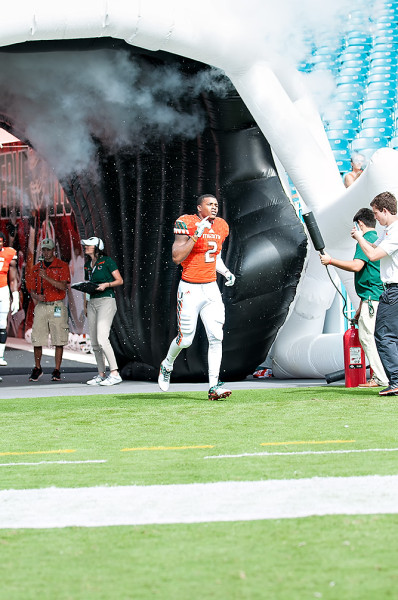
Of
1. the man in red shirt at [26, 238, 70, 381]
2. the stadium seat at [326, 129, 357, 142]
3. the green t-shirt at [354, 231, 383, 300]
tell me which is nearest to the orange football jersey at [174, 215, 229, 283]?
the green t-shirt at [354, 231, 383, 300]

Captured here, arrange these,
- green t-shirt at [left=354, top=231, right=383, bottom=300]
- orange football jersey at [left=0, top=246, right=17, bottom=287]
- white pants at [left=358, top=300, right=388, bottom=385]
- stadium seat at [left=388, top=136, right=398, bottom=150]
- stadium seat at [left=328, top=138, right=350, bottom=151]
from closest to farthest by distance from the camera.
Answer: green t-shirt at [left=354, top=231, right=383, bottom=300] → white pants at [left=358, top=300, right=388, bottom=385] → orange football jersey at [left=0, top=246, right=17, bottom=287] → stadium seat at [left=328, top=138, right=350, bottom=151] → stadium seat at [left=388, top=136, right=398, bottom=150]

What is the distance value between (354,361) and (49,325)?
341 centimetres

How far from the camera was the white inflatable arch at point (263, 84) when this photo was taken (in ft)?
24.7

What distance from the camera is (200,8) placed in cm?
797

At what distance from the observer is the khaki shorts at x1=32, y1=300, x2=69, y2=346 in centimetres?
999

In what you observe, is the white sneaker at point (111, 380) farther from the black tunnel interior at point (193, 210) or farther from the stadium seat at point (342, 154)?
the stadium seat at point (342, 154)

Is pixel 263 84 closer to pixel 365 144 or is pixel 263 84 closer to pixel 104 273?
pixel 104 273

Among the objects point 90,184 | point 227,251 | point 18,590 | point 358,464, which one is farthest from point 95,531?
point 90,184

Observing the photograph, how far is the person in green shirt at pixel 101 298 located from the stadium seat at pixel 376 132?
4156 millimetres

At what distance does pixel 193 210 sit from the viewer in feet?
29.7

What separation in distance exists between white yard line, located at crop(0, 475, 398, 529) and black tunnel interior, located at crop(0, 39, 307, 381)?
5.67m

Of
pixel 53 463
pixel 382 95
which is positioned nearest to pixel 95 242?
pixel 382 95

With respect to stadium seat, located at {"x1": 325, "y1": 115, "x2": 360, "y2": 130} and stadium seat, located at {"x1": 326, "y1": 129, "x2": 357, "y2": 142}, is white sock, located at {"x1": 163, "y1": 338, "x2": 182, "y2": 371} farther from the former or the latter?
stadium seat, located at {"x1": 325, "y1": 115, "x2": 360, "y2": 130}

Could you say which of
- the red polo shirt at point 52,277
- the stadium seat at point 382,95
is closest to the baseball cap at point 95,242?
the red polo shirt at point 52,277
